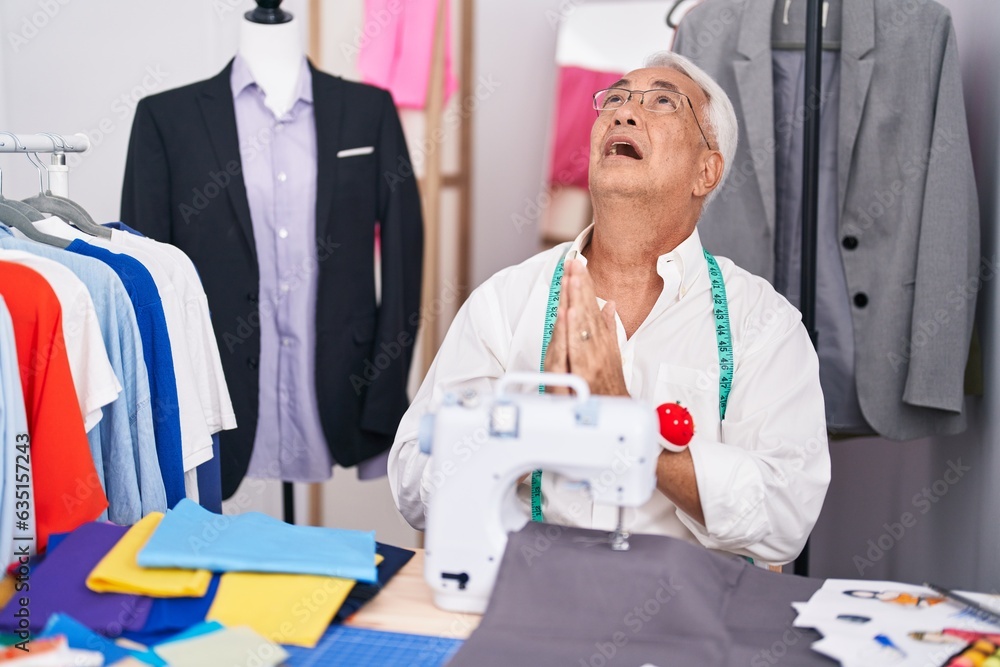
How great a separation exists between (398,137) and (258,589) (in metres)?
1.84

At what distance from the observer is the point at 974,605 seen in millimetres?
1438

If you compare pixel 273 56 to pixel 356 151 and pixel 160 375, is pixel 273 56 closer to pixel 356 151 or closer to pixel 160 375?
pixel 356 151

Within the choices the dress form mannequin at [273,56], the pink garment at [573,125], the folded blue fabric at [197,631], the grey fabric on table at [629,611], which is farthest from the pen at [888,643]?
the pink garment at [573,125]

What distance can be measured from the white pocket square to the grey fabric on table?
5.41 feet

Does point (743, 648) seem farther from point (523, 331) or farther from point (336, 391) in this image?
point (336, 391)

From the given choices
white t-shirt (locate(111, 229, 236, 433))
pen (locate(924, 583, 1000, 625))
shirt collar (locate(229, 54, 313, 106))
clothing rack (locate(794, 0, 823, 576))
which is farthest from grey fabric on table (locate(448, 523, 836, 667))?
shirt collar (locate(229, 54, 313, 106))

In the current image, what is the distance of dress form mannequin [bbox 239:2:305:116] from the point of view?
288 centimetres

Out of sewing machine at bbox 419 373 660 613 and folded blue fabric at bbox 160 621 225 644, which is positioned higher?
sewing machine at bbox 419 373 660 613

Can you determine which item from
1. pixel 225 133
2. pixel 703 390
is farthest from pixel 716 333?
pixel 225 133

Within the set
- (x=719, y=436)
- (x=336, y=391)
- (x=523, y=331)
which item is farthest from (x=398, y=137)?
(x=719, y=436)

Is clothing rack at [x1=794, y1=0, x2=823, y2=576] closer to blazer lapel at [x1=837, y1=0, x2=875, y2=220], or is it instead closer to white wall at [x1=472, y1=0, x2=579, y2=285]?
blazer lapel at [x1=837, y1=0, x2=875, y2=220]

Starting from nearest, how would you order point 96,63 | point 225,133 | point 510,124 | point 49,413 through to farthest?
point 49,413 → point 225,133 → point 96,63 → point 510,124

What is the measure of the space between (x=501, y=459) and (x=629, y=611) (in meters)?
0.27

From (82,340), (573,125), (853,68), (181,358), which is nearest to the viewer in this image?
(82,340)
